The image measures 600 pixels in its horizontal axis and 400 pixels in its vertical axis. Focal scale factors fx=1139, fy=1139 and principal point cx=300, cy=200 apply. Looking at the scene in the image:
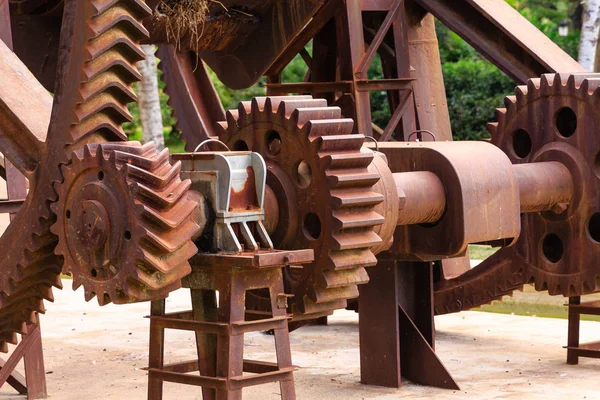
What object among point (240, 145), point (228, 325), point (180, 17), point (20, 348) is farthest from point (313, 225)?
point (180, 17)

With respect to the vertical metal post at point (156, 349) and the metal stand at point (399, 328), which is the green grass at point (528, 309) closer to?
the metal stand at point (399, 328)

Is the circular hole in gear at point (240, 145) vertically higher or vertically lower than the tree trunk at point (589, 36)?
lower

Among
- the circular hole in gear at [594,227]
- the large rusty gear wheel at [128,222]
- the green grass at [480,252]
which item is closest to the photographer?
the large rusty gear wheel at [128,222]

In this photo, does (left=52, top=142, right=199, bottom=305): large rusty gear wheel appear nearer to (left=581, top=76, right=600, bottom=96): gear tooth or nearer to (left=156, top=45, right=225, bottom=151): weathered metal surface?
(left=581, top=76, right=600, bottom=96): gear tooth

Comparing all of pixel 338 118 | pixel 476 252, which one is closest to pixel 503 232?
pixel 338 118

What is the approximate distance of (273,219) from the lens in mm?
5680

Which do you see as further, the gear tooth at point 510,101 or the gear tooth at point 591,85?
the gear tooth at point 510,101

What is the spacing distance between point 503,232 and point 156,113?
12705 mm

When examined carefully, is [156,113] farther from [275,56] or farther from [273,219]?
[273,219]

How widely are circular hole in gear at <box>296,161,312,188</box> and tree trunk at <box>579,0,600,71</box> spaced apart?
11682 millimetres

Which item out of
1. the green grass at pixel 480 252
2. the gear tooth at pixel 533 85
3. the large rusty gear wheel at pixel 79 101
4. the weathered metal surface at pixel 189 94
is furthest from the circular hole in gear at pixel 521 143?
the green grass at pixel 480 252

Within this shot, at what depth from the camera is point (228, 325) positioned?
199 inches

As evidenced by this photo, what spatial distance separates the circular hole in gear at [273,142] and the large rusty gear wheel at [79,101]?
0.86 m

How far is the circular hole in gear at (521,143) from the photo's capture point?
7.75m
